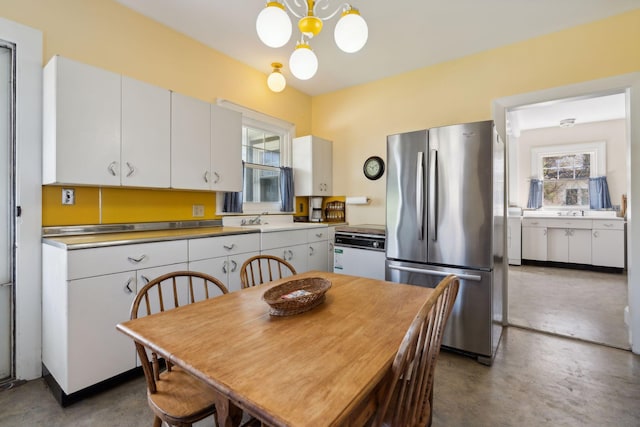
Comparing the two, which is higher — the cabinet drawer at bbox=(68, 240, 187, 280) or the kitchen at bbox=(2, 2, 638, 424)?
the kitchen at bbox=(2, 2, 638, 424)

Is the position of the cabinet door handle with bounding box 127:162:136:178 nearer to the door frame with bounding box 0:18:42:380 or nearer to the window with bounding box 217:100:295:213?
the door frame with bounding box 0:18:42:380

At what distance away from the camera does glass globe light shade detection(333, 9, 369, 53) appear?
60.0 inches

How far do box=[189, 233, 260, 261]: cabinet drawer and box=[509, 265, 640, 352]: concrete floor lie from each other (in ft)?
8.92

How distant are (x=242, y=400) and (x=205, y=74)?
10.3ft

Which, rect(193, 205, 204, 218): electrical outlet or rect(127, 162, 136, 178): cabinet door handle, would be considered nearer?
rect(127, 162, 136, 178): cabinet door handle

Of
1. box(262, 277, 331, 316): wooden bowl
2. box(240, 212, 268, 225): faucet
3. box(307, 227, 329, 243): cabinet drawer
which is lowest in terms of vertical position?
box(262, 277, 331, 316): wooden bowl

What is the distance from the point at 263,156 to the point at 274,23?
233 cm

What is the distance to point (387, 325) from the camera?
105 centimetres

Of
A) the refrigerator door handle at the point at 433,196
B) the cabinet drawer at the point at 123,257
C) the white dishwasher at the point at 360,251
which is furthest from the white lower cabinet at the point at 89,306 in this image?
the refrigerator door handle at the point at 433,196

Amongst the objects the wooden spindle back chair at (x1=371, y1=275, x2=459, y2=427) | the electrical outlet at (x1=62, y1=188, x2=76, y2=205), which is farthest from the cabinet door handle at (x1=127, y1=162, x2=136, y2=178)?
the wooden spindle back chair at (x1=371, y1=275, x2=459, y2=427)

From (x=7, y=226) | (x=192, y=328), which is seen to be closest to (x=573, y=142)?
(x=192, y=328)

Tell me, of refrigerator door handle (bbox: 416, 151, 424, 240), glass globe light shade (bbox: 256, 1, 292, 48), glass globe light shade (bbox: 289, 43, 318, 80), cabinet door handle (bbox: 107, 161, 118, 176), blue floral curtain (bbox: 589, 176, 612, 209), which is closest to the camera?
glass globe light shade (bbox: 256, 1, 292, 48)

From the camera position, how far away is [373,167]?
3.78m

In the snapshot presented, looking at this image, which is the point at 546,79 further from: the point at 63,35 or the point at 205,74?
the point at 63,35
